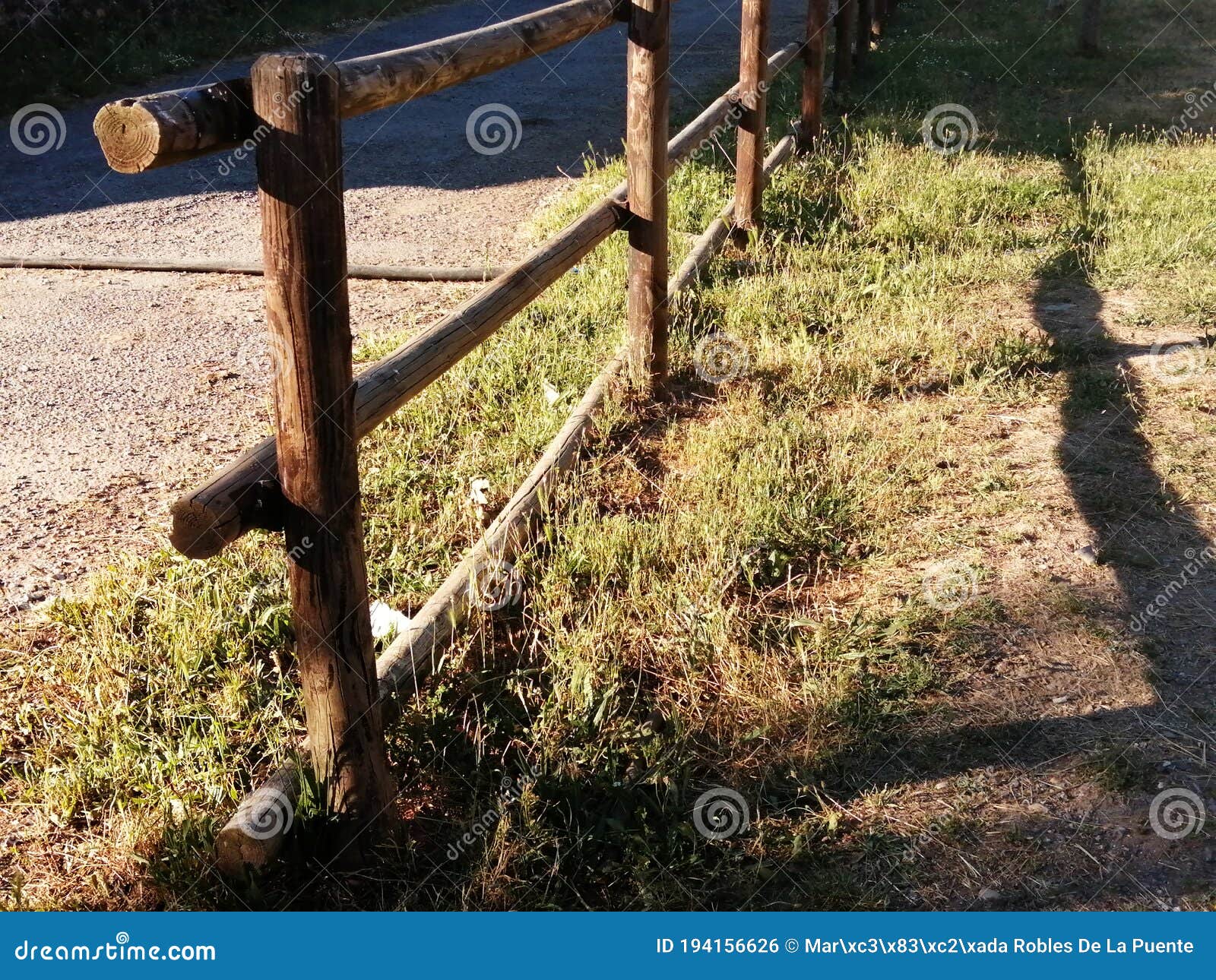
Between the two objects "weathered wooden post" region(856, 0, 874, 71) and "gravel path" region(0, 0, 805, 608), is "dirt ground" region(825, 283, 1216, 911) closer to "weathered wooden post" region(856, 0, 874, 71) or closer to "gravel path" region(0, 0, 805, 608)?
"gravel path" region(0, 0, 805, 608)

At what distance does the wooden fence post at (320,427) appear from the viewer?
1.98 m

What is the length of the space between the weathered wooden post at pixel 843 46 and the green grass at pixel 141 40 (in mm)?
6027

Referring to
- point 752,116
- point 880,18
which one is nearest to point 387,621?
point 752,116

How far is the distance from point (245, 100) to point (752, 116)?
4887 millimetres

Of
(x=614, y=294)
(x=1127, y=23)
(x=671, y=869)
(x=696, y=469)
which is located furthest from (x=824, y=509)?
(x=1127, y=23)

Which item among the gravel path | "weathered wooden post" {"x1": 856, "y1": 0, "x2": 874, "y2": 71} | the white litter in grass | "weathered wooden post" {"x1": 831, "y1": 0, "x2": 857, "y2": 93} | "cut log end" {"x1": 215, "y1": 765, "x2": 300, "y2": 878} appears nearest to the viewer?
"cut log end" {"x1": 215, "y1": 765, "x2": 300, "y2": 878}

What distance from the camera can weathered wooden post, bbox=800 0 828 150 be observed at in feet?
25.7

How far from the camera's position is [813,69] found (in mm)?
7941

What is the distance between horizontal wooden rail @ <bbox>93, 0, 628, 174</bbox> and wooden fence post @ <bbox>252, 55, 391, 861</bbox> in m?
0.06

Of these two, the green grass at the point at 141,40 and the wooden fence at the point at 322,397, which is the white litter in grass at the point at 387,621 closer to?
the wooden fence at the point at 322,397

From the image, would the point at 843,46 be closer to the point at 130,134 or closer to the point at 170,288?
the point at 170,288

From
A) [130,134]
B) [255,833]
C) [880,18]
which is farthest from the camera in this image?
[880,18]

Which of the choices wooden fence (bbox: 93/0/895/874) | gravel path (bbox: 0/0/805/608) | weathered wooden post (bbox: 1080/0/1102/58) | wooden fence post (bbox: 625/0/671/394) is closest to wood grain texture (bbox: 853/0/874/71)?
gravel path (bbox: 0/0/805/608)

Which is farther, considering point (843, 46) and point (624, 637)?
point (843, 46)
